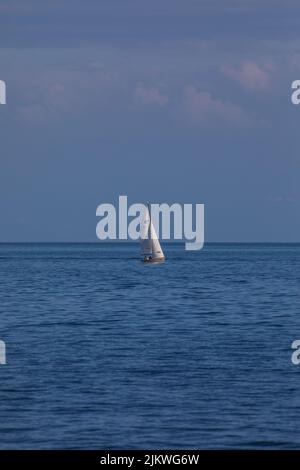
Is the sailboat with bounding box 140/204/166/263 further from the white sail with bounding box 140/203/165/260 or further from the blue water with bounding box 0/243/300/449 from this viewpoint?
the blue water with bounding box 0/243/300/449

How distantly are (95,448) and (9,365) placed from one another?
45.6 feet

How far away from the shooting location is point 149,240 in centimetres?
13638

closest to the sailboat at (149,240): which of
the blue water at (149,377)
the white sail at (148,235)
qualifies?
the white sail at (148,235)

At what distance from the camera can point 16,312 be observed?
221 feet

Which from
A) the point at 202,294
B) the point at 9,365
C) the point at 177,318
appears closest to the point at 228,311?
the point at 177,318

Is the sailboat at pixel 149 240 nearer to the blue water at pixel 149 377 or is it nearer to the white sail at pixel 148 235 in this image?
the white sail at pixel 148 235

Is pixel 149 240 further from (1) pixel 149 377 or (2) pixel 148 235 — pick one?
(1) pixel 149 377

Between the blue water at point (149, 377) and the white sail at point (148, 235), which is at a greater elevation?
the white sail at point (148, 235)

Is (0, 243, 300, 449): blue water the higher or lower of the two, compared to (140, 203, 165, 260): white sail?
lower

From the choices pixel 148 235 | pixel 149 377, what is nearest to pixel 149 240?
pixel 148 235

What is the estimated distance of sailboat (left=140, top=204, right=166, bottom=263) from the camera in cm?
13250

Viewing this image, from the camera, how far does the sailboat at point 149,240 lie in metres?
132

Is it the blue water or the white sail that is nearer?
the blue water

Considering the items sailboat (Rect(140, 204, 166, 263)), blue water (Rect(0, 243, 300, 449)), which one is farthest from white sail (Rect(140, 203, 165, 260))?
blue water (Rect(0, 243, 300, 449))
